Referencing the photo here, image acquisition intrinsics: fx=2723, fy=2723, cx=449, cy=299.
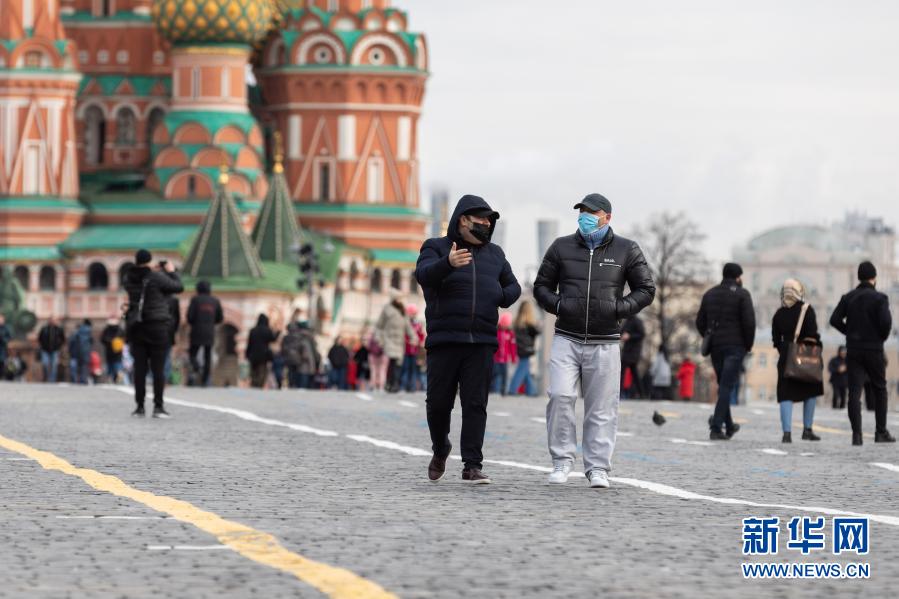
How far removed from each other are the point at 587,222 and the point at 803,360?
24.8ft

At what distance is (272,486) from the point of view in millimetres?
15234

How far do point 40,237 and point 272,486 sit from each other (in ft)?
256

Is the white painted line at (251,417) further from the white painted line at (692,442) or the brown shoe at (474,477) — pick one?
the brown shoe at (474,477)

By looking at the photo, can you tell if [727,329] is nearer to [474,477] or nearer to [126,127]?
[474,477]

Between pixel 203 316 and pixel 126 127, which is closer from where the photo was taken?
pixel 203 316

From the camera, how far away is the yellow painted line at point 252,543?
9914 mm

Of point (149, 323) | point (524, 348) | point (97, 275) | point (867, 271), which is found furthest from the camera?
point (97, 275)

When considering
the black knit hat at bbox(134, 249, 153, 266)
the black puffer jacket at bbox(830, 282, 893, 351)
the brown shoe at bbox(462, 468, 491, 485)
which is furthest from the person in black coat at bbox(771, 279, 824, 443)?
the brown shoe at bbox(462, 468, 491, 485)

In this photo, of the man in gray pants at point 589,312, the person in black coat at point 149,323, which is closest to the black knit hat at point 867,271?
the person in black coat at point 149,323

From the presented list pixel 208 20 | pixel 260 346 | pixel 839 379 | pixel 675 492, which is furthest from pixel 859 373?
pixel 208 20

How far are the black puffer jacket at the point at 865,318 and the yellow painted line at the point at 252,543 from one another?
8.63 meters

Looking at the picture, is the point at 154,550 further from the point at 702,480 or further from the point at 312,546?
the point at 702,480

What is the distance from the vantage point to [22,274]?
92.6 metres

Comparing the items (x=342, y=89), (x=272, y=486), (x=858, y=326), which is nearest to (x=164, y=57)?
(x=342, y=89)
